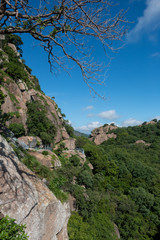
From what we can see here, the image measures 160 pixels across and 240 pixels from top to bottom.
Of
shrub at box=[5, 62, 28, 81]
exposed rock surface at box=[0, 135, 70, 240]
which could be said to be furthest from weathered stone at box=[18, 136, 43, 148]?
shrub at box=[5, 62, 28, 81]

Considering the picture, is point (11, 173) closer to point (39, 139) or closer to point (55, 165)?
point (55, 165)

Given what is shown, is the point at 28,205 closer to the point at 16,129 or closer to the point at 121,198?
the point at 16,129

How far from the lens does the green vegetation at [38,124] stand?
19.7m

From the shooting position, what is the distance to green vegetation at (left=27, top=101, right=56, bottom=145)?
19672mm

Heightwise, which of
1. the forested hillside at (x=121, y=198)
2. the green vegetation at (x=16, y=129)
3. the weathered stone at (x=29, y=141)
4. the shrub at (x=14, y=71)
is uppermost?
the shrub at (x=14, y=71)

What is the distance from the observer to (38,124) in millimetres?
20266

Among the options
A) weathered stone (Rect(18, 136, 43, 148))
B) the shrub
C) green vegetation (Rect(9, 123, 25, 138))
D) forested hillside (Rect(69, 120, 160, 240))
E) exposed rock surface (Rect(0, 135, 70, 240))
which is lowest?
forested hillside (Rect(69, 120, 160, 240))

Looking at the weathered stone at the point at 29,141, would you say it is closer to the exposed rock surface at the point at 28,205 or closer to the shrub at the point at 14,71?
the exposed rock surface at the point at 28,205

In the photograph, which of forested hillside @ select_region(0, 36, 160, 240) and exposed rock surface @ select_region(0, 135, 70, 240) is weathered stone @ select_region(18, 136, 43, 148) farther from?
exposed rock surface @ select_region(0, 135, 70, 240)

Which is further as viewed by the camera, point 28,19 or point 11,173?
point 11,173

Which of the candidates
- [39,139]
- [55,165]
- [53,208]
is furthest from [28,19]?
[39,139]

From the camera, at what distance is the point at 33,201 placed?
4875 millimetres

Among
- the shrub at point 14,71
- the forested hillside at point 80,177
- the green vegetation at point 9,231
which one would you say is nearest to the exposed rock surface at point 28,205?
the green vegetation at point 9,231

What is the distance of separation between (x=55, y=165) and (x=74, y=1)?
12.7 meters
